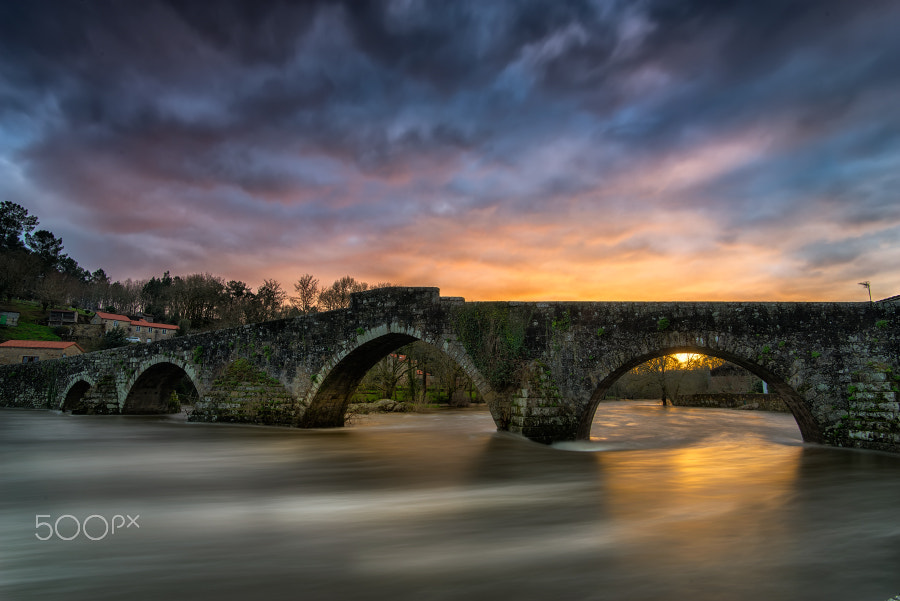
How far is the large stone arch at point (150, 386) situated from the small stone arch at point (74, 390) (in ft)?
11.5

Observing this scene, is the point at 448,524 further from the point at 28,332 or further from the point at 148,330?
the point at 148,330

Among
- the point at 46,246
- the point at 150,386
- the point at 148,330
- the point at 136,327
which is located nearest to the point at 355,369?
the point at 150,386

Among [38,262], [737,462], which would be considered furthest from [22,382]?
[38,262]

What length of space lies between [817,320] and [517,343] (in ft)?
21.5

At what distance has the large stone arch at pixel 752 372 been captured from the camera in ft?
36.0

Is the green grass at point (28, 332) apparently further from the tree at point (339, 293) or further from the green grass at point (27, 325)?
the tree at point (339, 293)

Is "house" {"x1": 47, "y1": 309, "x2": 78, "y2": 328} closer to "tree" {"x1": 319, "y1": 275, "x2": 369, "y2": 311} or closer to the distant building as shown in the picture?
the distant building

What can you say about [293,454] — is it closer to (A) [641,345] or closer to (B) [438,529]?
(B) [438,529]

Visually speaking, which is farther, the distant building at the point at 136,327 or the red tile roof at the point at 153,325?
the red tile roof at the point at 153,325

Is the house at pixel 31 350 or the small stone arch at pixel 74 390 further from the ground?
the house at pixel 31 350

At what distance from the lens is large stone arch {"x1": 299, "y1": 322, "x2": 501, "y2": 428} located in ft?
43.2

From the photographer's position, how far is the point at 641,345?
457 inches

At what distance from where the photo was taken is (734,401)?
30719mm

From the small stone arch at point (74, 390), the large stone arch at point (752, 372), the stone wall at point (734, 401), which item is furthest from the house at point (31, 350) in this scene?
Result: the stone wall at point (734, 401)
